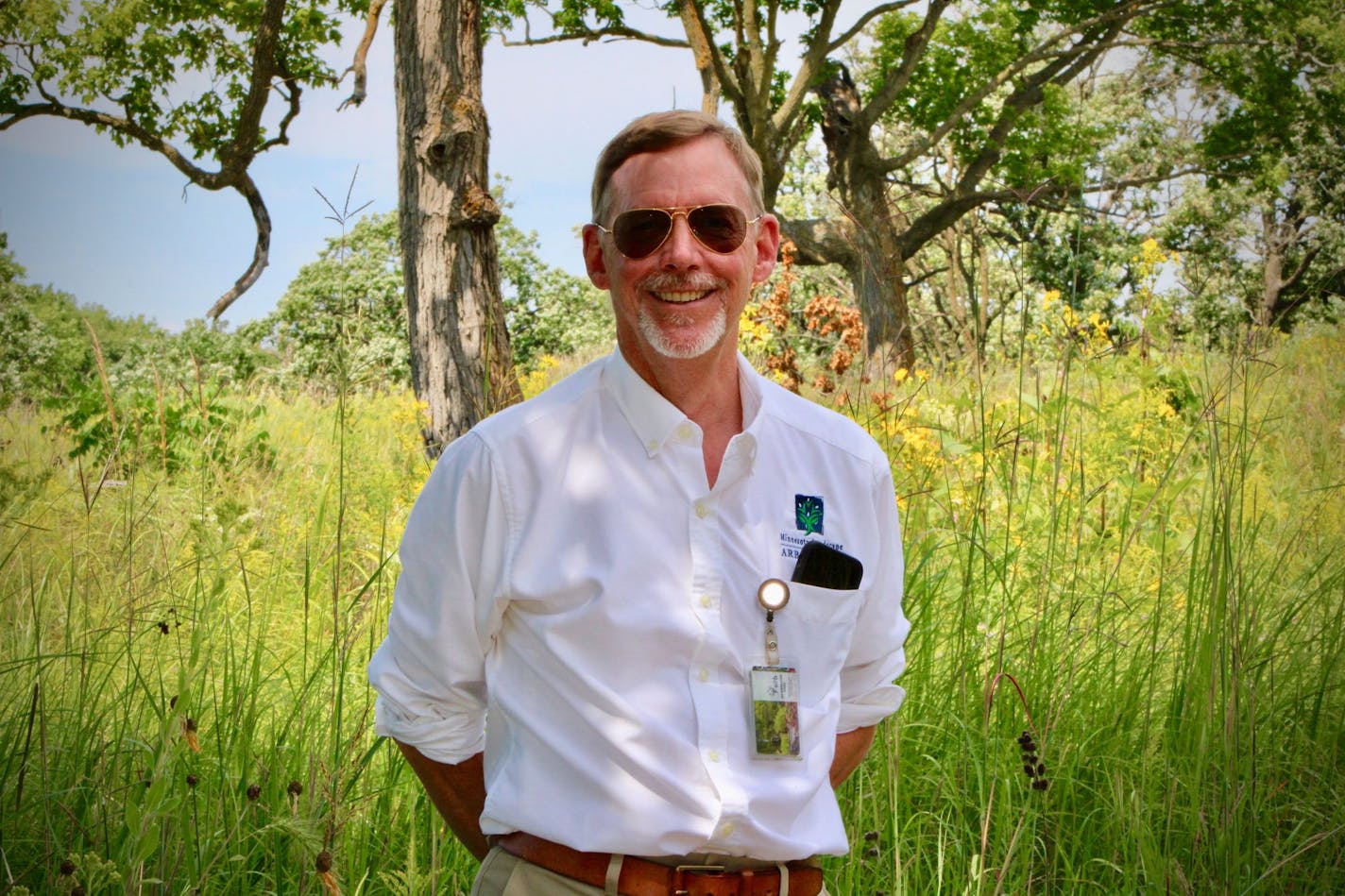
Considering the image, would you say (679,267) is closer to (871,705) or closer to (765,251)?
(765,251)

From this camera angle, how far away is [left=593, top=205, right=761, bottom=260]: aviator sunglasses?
196 cm

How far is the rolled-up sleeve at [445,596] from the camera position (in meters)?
1.78

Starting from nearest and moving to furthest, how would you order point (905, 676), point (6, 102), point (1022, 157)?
point (905, 676)
point (6, 102)
point (1022, 157)

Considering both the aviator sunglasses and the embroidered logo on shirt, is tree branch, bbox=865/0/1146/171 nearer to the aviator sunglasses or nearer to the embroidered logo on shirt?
the aviator sunglasses

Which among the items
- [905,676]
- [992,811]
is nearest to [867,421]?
[905,676]

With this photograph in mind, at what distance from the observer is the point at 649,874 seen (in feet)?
5.58

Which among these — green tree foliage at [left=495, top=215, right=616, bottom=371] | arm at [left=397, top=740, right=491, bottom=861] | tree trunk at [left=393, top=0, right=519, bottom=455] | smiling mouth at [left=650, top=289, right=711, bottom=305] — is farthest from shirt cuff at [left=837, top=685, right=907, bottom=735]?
A: green tree foliage at [left=495, top=215, right=616, bottom=371]

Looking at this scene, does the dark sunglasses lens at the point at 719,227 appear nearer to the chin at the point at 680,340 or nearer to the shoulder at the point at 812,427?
the chin at the point at 680,340

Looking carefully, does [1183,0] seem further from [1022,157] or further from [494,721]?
[494,721]

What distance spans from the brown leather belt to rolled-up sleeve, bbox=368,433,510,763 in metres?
0.26

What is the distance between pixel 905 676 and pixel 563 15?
14.5 m

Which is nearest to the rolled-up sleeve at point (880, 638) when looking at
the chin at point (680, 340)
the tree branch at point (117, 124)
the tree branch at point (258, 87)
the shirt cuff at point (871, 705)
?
the shirt cuff at point (871, 705)

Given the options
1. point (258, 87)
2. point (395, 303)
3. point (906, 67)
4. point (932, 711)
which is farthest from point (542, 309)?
point (932, 711)

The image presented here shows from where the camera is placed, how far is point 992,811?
9.78ft
